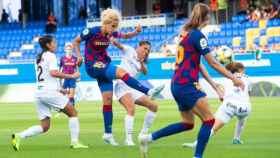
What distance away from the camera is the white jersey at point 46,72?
1416 centimetres

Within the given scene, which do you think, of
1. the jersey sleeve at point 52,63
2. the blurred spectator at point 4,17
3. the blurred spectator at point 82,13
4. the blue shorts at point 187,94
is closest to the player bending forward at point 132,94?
the jersey sleeve at point 52,63

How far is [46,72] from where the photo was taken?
46.9ft

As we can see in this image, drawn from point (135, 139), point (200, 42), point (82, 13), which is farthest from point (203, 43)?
point (82, 13)

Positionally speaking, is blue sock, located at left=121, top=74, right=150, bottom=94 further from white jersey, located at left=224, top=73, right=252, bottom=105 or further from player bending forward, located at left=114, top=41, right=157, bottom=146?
white jersey, located at left=224, top=73, right=252, bottom=105

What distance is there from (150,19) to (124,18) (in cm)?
239

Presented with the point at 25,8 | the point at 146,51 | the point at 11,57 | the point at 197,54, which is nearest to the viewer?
the point at 197,54

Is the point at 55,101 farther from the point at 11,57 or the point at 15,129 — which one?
the point at 11,57

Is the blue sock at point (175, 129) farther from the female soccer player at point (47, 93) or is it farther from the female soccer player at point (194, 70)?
the female soccer player at point (47, 93)

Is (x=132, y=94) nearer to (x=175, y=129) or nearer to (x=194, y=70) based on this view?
(x=175, y=129)

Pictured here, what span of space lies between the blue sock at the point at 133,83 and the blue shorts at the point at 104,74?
256mm

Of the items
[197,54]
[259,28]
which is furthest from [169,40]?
[197,54]

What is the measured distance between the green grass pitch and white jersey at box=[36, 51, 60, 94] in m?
1.06

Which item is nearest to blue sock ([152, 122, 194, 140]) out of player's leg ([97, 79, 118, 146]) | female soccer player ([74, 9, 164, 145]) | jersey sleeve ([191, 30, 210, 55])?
jersey sleeve ([191, 30, 210, 55])

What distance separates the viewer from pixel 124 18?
49344 mm
